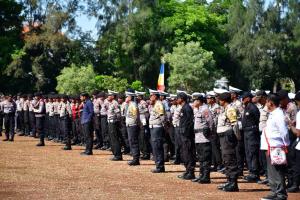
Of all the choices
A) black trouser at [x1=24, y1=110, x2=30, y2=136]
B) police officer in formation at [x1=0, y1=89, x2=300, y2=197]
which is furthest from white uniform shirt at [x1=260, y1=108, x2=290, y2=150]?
black trouser at [x1=24, y1=110, x2=30, y2=136]

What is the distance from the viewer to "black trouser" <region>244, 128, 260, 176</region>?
14.6 metres

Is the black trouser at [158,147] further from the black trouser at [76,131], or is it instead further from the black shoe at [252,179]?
the black trouser at [76,131]

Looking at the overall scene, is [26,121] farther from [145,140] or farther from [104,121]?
[145,140]

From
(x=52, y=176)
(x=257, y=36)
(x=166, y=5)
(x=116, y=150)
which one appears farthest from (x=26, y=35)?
(x=52, y=176)

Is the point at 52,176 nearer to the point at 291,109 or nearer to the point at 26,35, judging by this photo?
the point at 291,109

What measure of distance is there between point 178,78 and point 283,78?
63.4 ft

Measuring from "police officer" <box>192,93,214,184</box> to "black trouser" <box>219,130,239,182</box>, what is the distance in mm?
995

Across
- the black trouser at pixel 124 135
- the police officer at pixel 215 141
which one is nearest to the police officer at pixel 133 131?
the police officer at pixel 215 141

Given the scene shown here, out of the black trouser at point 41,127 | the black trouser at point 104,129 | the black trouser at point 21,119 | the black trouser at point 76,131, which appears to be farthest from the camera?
the black trouser at point 21,119

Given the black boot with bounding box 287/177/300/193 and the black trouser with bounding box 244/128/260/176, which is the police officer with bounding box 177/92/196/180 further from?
the black boot with bounding box 287/177/300/193

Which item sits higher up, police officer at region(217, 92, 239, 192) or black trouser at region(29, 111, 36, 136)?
black trouser at region(29, 111, 36, 136)

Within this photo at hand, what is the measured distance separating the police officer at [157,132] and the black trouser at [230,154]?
3454 millimetres

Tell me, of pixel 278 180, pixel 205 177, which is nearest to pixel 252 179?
pixel 205 177

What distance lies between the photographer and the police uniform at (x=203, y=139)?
1391 cm
